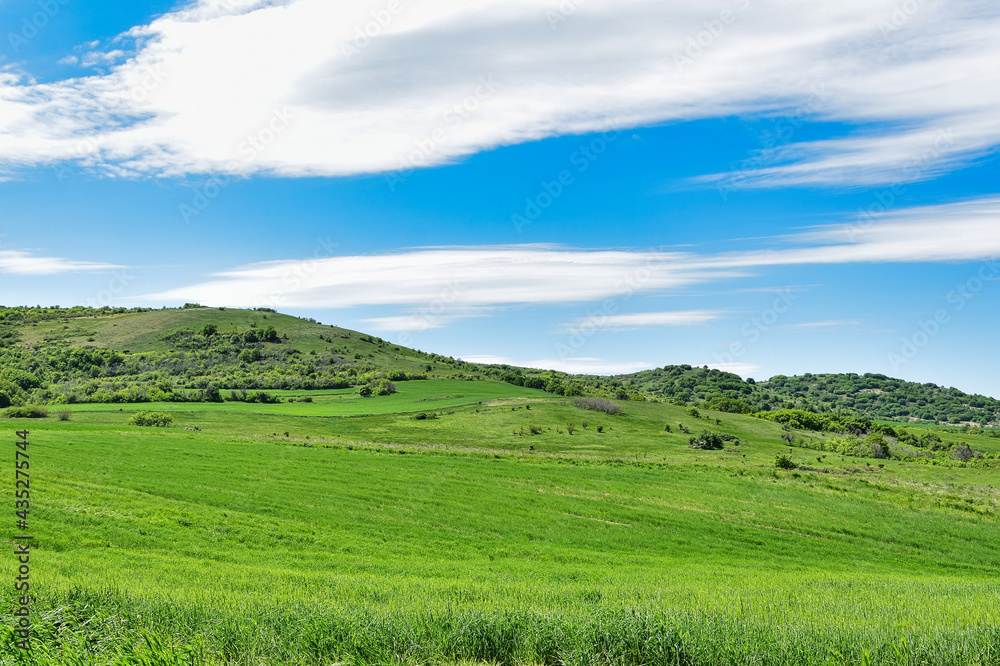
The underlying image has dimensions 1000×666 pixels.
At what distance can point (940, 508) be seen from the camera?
46.8 m

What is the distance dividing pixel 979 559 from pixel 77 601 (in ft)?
140

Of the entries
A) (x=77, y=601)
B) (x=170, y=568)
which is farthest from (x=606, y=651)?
(x=170, y=568)

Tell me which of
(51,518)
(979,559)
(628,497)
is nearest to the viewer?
(51,518)

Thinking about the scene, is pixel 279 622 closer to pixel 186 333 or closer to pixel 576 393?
pixel 576 393

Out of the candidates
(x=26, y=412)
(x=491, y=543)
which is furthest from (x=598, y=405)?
(x=491, y=543)

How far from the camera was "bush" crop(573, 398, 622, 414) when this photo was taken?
381 ft

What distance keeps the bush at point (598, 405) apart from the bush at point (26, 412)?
83055mm

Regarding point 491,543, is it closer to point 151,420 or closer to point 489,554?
point 489,554

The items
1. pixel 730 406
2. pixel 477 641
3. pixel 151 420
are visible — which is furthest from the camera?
pixel 730 406

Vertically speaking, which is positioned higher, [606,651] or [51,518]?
[606,651]

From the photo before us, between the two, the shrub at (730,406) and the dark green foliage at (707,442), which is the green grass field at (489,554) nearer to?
the dark green foliage at (707,442)

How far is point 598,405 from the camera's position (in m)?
118

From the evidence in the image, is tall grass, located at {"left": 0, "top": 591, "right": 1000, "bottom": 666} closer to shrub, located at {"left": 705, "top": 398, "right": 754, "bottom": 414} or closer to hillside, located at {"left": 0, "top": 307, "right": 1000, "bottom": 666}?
hillside, located at {"left": 0, "top": 307, "right": 1000, "bottom": 666}

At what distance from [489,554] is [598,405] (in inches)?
3667
